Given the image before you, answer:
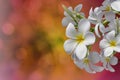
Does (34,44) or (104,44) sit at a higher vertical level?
(104,44)

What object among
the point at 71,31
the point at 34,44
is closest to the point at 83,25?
the point at 71,31

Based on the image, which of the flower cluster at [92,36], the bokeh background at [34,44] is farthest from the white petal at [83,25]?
the bokeh background at [34,44]

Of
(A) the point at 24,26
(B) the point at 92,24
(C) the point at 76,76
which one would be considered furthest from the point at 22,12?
(B) the point at 92,24

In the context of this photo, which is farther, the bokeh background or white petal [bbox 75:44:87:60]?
the bokeh background

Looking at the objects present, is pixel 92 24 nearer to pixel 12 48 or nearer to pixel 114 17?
pixel 114 17

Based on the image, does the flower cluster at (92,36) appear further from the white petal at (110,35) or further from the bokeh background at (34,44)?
the bokeh background at (34,44)

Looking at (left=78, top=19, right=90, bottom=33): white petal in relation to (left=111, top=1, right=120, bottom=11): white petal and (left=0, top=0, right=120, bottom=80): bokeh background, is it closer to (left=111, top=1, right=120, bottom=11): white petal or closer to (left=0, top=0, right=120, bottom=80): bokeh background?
(left=111, top=1, right=120, bottom=11): white petal

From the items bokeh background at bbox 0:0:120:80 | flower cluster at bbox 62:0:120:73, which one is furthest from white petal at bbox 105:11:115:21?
bokeh background at bbox 0:0:120:80

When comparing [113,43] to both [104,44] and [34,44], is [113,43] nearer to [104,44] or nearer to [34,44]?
[104,44]
